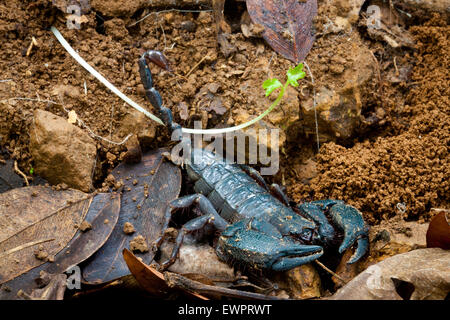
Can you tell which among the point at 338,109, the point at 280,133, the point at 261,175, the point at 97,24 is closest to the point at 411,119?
the point at 338,109

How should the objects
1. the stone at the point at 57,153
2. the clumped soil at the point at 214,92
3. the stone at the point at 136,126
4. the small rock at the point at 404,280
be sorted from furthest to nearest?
1. the stone at the point at 136,126
2. the clumped soil at the point at 214,92
3. the stone at the point at 57,153
4. the small rock at the point at 404,280

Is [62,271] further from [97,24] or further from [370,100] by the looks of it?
[370,100]

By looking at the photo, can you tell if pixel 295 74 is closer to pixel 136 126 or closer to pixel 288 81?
pixel 288 81

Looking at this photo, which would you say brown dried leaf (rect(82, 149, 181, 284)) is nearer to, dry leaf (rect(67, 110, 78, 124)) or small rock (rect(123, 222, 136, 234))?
small rock (rect(123, 222, 136, 234))

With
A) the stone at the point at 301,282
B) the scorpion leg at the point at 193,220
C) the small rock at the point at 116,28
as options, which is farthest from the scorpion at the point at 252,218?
the small rock at the point at 116,28

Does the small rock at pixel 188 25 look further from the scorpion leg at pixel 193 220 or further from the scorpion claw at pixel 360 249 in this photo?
the scorpion claw at pixel 360 249

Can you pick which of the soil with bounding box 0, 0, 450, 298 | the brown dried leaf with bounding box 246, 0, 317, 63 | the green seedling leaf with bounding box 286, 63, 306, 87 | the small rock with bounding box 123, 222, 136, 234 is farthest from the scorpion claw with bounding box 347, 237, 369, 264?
the brown dried leaf with bounding box 246, 0, 317, 63

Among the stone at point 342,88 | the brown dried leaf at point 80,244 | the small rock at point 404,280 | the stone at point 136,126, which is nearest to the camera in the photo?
the small rock at point 404,280
